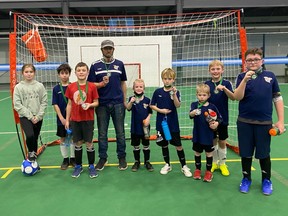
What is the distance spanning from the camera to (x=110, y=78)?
3932 millimetres

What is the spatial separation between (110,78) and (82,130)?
2.63 ft

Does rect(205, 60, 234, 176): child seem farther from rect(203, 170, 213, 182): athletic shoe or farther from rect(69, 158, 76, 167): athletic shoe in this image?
rect(69, 158, 76, 167): athletic shoe

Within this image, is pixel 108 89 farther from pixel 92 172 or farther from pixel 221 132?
pixel 221 132

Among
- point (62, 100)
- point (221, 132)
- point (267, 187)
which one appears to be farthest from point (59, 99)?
point (267, 187)

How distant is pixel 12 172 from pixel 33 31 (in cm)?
221

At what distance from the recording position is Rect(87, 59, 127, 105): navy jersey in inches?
155

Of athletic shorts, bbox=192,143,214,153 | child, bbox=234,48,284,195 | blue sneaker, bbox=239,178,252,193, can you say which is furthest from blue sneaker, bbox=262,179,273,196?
athletic shorts, bbox=192,143,214,153

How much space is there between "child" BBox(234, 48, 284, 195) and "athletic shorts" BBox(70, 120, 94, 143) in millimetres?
1894

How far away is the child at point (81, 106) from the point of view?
3.73m

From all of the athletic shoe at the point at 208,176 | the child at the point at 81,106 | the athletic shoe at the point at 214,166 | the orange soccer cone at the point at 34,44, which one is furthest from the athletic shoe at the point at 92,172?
the orange soccer cone at the point at 34,44

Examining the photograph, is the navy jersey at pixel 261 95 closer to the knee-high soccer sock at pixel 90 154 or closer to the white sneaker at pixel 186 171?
the white sneaker at pixel 186 171

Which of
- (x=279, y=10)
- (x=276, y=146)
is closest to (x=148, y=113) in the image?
(x=276, y=146)

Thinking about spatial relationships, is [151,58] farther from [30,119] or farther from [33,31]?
Result: [30,119]

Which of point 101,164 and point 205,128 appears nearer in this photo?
point 205,128
